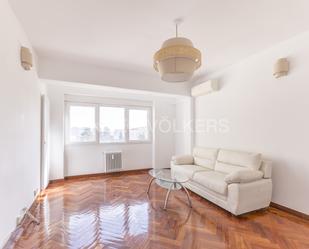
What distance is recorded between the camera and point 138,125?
534cm

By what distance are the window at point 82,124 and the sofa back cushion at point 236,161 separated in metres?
3.26

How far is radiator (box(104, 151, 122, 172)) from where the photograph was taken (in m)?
4.74

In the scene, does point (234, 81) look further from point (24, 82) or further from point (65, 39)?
point (24, 82)

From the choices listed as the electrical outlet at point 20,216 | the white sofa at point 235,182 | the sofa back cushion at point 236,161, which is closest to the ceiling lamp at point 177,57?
the white sofa at point 235,182

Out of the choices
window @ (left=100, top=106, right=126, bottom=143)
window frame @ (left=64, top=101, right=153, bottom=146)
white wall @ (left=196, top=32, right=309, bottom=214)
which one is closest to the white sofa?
white wall @ (left=196, top=32, right=309, bottom=214)

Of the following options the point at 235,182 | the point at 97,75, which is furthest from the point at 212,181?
the point at 97,75

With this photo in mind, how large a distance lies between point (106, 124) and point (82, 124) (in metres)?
0.63

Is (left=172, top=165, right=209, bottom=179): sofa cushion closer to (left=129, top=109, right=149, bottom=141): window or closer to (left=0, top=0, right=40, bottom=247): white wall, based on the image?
(left=129, top=109, right=149, bottom=141): window

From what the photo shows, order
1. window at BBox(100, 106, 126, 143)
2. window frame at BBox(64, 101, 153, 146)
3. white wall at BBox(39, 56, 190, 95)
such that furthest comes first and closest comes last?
window at BBox(100, 106, 126, 143), window frame at BBox(64, 101, 153, 146), white wall at BBox(39, 56, 190, 95)

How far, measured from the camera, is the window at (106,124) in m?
4.54

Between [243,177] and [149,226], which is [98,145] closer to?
[149,226]

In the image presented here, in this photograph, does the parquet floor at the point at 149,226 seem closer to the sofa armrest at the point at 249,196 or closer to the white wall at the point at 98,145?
the sofa armrest at the point at 249,196

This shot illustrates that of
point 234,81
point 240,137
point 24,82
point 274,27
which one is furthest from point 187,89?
point 24,82

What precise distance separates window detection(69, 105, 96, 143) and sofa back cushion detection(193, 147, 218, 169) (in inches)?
108
